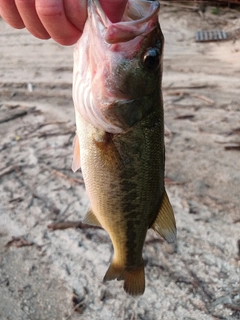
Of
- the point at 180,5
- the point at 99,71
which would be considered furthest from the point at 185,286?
the point at 180,5

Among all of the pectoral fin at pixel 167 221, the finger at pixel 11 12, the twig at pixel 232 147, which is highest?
the finger at pixel 11 12

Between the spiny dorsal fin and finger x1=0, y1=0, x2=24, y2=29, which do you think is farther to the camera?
the spiny dorsal fin

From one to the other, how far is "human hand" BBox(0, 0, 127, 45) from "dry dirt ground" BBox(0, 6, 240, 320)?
7.41ft

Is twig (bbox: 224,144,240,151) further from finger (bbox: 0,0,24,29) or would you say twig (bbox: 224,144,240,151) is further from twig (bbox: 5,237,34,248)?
finger (bbox: 0,0,24,29)

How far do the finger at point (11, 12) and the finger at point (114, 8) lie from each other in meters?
0.26

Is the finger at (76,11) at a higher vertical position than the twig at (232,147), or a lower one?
higher

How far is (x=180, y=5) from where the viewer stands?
9.52 meters

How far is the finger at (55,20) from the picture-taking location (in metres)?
1.28

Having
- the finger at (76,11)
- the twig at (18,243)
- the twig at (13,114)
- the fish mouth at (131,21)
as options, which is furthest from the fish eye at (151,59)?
the twig at (13,114)

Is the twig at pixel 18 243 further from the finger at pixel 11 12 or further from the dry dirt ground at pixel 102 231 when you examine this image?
the finger at pixel 11 12

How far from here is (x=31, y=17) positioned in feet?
4.46

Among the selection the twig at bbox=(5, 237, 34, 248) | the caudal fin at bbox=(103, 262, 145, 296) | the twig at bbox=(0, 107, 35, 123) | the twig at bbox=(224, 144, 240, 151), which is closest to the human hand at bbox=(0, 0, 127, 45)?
the caudal fin at bbox=(103, 262, 145, 296)

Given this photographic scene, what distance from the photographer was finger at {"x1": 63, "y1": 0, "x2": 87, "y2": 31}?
4.34 feet

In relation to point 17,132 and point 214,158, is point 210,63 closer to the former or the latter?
point 214,158
